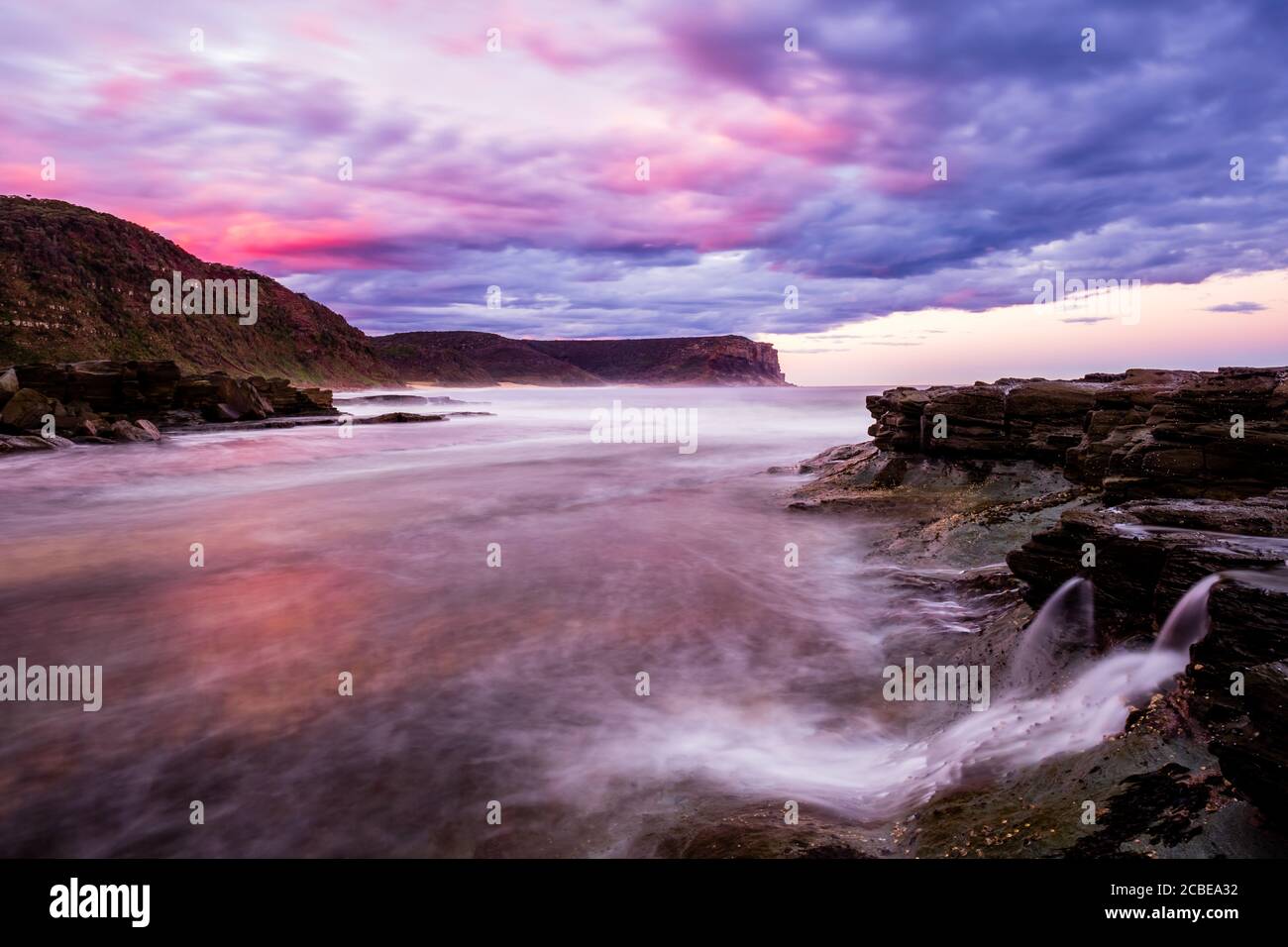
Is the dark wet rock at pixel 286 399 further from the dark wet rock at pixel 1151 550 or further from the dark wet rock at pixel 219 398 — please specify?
the dark wet rock at pixel 1151 550

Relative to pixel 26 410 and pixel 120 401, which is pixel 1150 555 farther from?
pixel 120 401

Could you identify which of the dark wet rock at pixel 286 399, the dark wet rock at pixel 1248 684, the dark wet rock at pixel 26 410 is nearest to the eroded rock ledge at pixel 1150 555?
the dark wet rock at pixel 1248 684

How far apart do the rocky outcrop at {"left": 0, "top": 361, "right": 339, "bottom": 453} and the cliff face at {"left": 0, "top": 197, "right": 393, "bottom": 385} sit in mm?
53881

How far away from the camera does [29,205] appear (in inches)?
3959

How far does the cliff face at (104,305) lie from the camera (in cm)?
8342

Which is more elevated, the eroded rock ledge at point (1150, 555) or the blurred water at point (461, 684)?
the eroded rock ledge at point (1150, 555)

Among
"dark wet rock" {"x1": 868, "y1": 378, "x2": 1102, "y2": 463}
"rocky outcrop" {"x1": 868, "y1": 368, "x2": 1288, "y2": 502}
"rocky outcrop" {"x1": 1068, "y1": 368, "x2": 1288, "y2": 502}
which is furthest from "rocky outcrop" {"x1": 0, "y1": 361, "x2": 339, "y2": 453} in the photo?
"rocky outcrop" {"x1": 1068, "y1": 368, "x2": 1288, "y2": 502}

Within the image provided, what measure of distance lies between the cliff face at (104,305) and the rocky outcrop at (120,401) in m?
53.9

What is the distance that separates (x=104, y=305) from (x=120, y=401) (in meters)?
73.8

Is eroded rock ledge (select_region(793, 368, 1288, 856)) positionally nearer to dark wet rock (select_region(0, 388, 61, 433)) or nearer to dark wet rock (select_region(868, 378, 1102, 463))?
dark wet rock (select_region(868, 378, 1102, 463))

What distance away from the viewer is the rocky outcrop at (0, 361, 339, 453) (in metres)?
30.6

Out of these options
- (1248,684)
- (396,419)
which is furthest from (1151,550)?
(396,419)

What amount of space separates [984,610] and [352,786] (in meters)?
7.45
